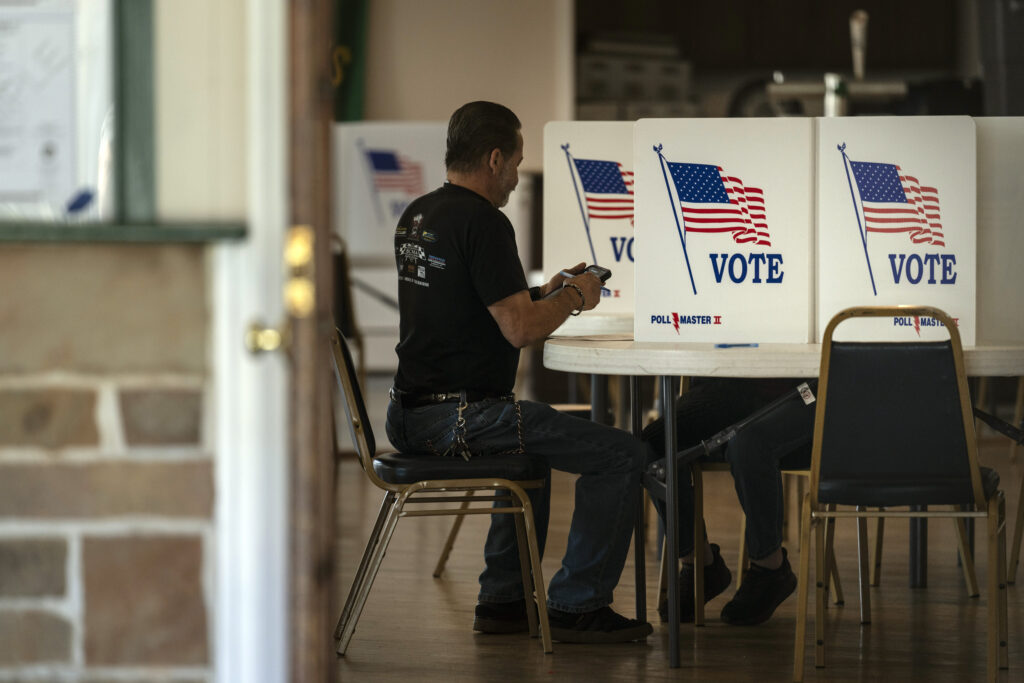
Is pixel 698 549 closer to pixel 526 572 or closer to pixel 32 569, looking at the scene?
pixel 526 572

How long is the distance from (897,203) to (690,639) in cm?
105

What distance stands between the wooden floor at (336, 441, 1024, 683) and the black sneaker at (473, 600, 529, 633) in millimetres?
30

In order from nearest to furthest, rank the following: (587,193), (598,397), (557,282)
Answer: (557,282)
(598,397)
(587,193)

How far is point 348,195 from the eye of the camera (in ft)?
24.2

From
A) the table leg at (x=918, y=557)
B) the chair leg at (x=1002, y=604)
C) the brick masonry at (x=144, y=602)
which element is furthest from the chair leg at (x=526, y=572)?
the brick masonry at (x=144, y=602)

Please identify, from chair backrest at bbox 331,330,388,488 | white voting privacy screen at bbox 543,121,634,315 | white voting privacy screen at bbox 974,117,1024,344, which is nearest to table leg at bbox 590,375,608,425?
white voting privacy screen at bbox 543,121,634,315

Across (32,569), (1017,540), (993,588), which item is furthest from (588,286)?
Result: (32,569)

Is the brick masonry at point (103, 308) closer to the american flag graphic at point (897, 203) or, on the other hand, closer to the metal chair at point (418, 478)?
the metal chair at point (418, 478)

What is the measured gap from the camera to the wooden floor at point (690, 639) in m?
2.51

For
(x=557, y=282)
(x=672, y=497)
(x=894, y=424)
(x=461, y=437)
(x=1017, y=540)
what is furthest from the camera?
(x=1017, y=540)

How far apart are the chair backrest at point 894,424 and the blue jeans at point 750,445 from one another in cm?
35

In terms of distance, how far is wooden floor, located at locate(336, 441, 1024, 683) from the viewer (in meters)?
2.51

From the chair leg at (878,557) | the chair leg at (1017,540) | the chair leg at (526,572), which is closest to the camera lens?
the chair leg at (526,572)

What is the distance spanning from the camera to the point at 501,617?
112 inches
